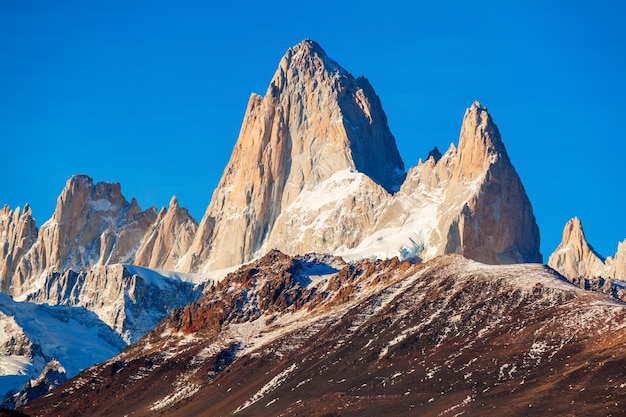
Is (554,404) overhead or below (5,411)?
below

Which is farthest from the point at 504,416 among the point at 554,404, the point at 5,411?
the point at 5,411

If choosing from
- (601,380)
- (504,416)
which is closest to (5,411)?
(504,416)

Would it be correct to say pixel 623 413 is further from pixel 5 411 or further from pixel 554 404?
pixel 5 411

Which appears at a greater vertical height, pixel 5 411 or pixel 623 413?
pixel 5 411

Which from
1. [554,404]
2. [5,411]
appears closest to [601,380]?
[554,404]

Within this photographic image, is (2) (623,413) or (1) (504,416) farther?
(1) (504,416)

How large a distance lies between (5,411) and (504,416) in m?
76.5

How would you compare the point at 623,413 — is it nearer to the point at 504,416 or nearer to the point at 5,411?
the point at 504,416

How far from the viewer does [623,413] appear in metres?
183

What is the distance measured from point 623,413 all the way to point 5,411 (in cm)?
7681

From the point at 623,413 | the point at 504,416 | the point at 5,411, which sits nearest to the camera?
the point at 5,411

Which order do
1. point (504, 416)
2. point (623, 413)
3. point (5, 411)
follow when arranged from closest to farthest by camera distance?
point (5, 411) < point (623, 413) < point (504, 416)

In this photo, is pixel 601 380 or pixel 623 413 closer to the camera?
pixel 623 413

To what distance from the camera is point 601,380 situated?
7869 inches
